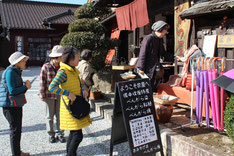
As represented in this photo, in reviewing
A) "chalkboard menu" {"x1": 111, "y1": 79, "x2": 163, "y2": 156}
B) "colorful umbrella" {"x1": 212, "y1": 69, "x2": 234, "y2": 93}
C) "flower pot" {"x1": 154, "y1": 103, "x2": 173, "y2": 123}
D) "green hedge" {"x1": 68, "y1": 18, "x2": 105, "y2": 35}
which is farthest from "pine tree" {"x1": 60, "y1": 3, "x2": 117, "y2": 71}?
"colorful umbrella" {"x1": 212, "y1": 69, "x2": 234, "y2": 93}

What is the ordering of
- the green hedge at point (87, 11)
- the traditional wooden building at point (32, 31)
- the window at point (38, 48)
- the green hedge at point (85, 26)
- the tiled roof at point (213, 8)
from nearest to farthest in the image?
the tiled roof at point (213, 8), the green hedge at point (85, 26), the green hedge at point (87, 11), the traditional wooden building at point (32, 31), the window at point (38, 48)

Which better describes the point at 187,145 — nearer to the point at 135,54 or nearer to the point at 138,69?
the point at 138,69

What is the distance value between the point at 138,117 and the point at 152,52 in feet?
5.85

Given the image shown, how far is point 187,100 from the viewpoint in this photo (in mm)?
4871

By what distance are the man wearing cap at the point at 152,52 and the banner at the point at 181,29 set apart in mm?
1615

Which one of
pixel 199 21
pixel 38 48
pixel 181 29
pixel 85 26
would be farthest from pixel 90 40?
pixel 38 48

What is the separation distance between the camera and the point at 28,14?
26141mm

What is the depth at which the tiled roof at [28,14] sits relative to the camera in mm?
23547

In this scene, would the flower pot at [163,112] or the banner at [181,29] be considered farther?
the banner at [181,29]

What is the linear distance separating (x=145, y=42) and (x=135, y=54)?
195 inches

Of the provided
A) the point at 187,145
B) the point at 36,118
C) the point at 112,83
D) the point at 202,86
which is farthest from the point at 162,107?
the point at 112,83

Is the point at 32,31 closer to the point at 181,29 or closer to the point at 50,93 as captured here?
the point at 181,29

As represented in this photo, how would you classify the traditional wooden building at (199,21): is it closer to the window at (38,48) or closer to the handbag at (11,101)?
the handbag at (11,101)

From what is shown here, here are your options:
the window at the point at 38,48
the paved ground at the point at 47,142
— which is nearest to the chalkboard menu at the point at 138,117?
the paved ground at the point at 47,142
